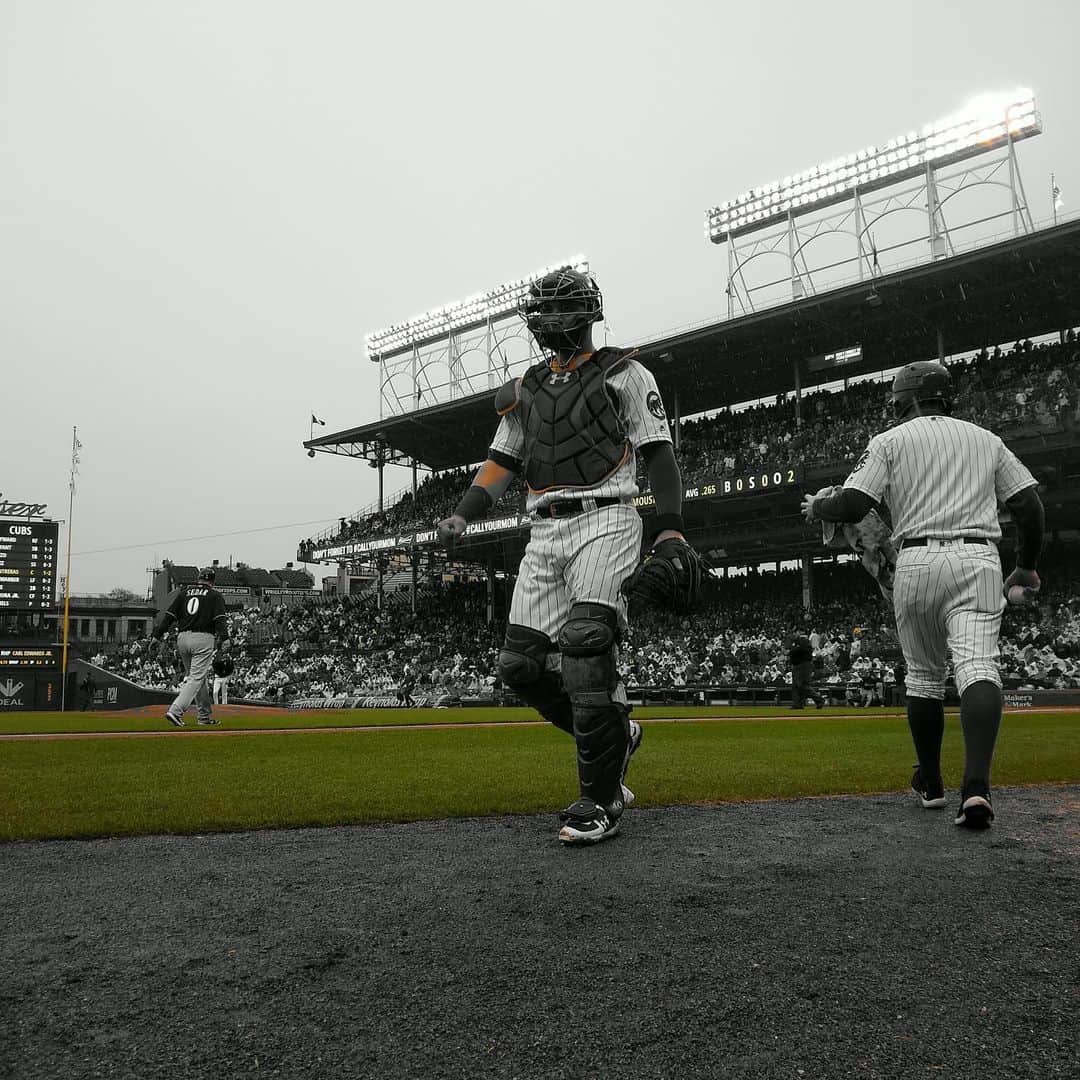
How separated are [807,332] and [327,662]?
2169 cm

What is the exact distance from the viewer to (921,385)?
4262 mm

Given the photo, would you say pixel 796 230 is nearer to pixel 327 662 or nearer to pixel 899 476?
pixel 327 662

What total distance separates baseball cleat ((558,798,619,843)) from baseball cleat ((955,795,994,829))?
52.6 inches

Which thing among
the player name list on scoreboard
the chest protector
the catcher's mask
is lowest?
the chest protector

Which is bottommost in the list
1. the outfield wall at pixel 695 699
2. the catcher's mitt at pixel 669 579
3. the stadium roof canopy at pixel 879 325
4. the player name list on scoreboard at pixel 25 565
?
the outfield wall at pixel 695 699

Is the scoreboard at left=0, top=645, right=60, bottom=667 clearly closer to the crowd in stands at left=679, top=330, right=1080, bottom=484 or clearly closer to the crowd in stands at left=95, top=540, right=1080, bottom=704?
the crowd in stands at left=95, top=540, right=1080, bottom=704

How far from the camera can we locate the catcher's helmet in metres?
4.23

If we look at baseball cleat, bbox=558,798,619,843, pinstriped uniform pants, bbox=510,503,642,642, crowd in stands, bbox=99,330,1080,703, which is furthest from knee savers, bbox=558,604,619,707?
crowd in stands, bbox=99,330,1080,703

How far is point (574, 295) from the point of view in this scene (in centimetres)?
411

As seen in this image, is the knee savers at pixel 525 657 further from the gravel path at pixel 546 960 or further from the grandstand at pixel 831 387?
the grandstand at pixel 831 387

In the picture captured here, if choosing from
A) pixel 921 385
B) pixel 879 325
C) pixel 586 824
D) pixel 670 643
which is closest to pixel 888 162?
pixel 879 325

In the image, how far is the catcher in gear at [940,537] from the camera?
12.4 ft

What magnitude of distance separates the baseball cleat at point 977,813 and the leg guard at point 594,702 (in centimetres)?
131

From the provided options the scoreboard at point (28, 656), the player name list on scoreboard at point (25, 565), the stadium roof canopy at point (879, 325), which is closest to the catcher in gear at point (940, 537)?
the stadium roof canopy at point (879, 325)
